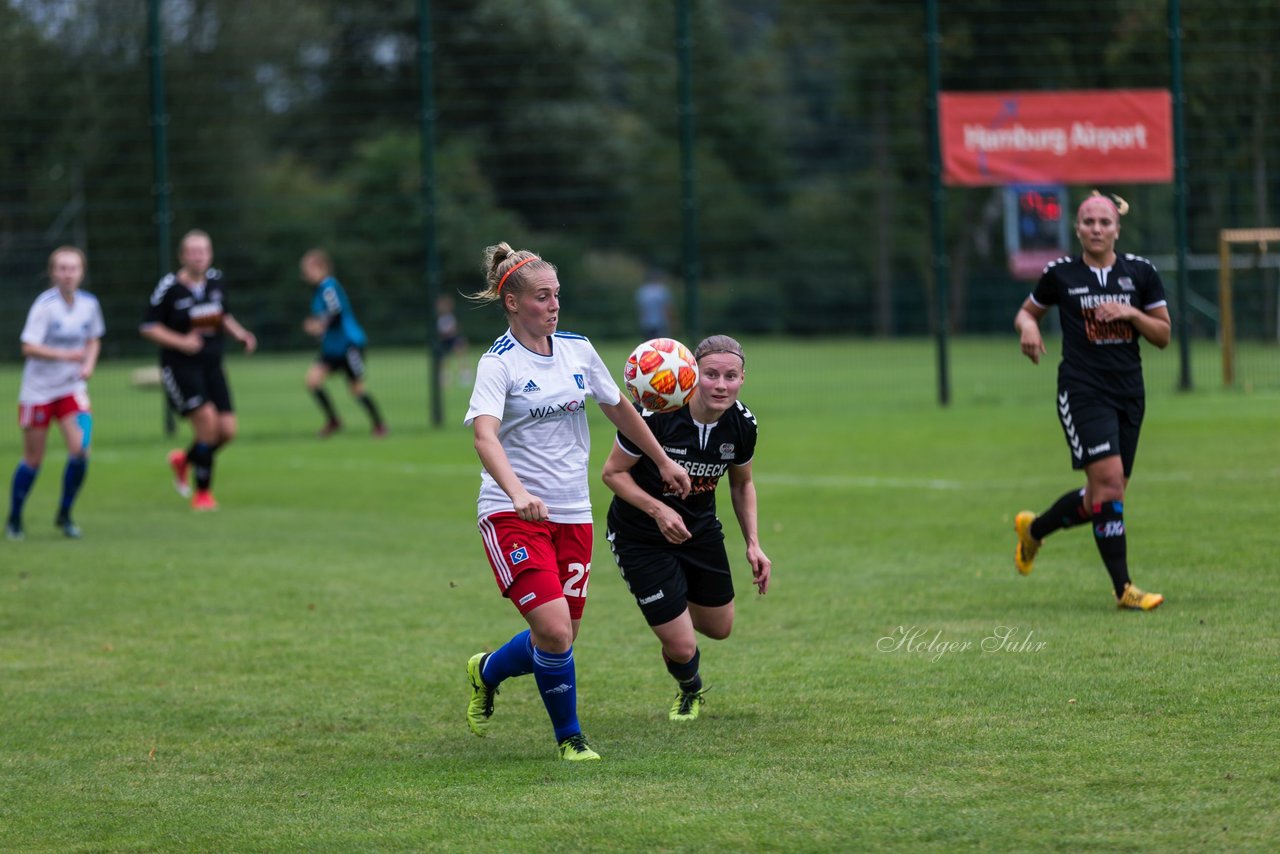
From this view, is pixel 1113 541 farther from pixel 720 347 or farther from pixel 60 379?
pixel 60 379

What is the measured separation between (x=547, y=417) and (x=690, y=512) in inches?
31.6

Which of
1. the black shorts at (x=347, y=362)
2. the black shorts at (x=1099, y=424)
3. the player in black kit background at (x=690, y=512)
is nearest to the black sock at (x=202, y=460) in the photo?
the black shorts at (x=347, y=362)

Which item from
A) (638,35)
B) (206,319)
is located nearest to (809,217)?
(638,35)

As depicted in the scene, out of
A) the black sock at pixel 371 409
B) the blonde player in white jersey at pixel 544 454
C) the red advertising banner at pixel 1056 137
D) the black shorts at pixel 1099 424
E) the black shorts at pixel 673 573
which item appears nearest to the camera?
the blonde player in white jersey at pixel 544 454

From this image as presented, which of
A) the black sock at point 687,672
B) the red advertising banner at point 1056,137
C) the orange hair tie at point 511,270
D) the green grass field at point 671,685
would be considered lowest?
the green grass field at point 671,685

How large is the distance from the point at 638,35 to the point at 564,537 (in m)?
48.4

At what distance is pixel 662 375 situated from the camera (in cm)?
589

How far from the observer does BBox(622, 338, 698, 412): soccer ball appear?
19.4 feet

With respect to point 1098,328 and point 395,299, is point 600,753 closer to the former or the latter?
point 1098,328

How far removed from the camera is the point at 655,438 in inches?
241

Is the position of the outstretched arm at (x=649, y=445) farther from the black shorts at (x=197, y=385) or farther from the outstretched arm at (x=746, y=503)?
the black shorts at (x=197, y=385)

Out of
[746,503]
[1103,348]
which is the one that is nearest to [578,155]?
[1103,348]

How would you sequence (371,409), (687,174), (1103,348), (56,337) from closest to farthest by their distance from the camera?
1. (1103,348)
2. (56,337)
3. (371,409)
4. (687,174)

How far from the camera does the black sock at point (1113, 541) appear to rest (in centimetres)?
804
